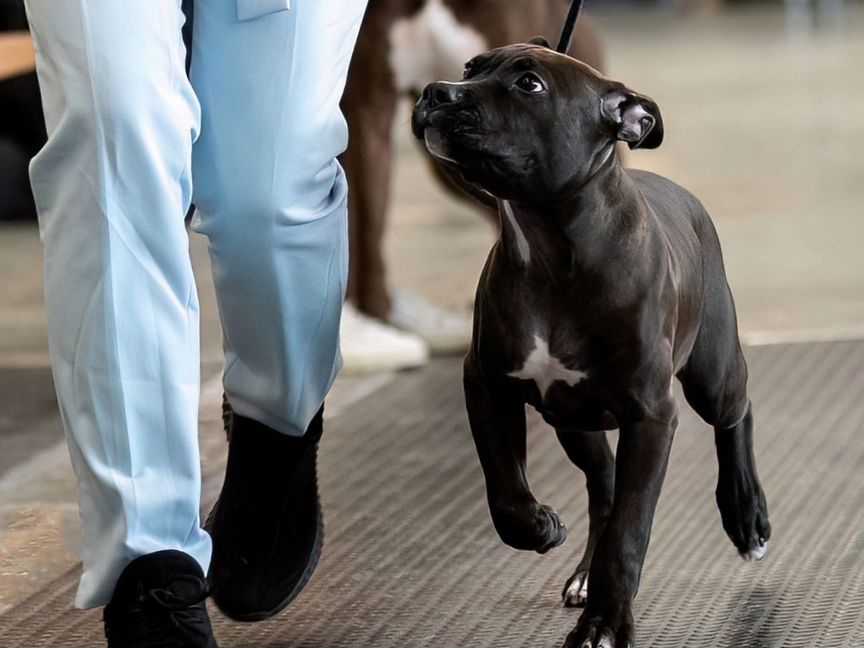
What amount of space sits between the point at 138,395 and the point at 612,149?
59 cm

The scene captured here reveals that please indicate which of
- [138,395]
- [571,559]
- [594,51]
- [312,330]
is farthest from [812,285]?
[138,395]

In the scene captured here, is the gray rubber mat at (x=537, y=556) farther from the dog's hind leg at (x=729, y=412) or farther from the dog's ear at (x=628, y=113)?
the dog's ear at (x=628, y=113)

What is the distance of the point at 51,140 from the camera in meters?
1.72

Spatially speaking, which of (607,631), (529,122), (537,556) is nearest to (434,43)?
(537,556)

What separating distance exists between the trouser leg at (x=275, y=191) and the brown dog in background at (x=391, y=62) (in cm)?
171

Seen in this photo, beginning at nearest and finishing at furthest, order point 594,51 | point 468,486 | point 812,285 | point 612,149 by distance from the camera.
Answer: point 612,149
point 468,486
point 594,51
point 812,285

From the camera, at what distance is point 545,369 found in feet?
6.05

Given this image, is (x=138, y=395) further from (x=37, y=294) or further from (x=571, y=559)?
(x=37, y=294)

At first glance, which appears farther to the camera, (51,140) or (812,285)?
(812,285)

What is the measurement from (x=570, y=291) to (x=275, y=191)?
1.16 feet

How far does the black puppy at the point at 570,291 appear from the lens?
1753mm

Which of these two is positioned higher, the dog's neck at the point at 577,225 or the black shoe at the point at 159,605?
the dog's neck at the point at 577,225

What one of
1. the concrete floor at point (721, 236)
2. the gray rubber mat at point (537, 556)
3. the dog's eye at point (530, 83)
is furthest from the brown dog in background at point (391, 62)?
the dog's eye at point (530, 83)

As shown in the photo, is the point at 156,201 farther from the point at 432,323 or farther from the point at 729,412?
the point at 432,323
